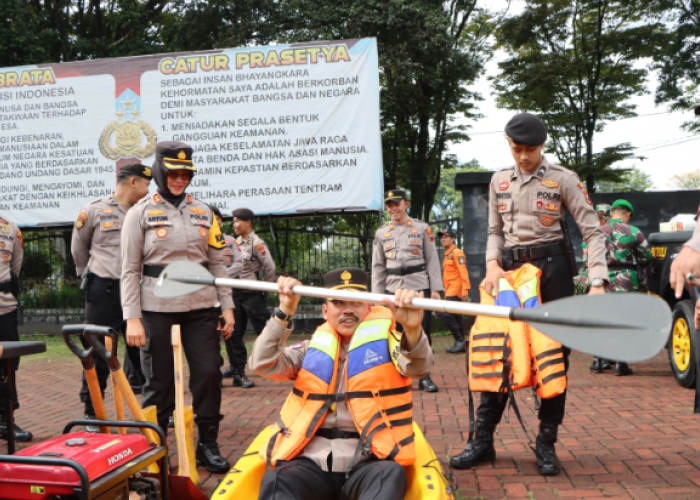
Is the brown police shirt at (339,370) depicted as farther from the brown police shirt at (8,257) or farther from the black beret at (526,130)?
the brown police shirt at (8,257)

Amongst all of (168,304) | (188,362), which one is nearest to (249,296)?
(188,362)

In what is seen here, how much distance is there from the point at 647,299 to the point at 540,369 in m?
1.63

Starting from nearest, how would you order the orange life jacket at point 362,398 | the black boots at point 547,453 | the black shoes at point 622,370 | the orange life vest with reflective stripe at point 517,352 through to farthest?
1. the orange life jacket at point 362,398
2. the orange life vest with reflective stripe at point 517,352
3. the black boots at point 547,453
4. the black shoes at point 622,370

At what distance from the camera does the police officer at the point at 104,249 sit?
523 centimetres

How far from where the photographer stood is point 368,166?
11.9m

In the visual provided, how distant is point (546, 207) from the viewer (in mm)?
4145

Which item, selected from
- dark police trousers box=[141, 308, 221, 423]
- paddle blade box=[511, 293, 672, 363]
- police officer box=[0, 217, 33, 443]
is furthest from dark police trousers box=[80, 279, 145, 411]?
paddle blade box=[511, 293, 672, 363]

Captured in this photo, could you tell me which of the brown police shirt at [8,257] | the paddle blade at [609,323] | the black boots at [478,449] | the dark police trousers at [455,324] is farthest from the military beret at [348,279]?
the dark police trousers at [455,324]

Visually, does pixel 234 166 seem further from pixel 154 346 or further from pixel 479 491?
pixel 479 491

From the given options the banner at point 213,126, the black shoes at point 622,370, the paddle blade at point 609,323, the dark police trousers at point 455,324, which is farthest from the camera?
the banner at point 213,126

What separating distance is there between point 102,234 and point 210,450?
2.21m

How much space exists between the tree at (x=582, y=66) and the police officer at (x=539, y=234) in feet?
48.6

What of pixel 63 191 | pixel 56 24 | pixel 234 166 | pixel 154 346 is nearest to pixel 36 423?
pixel 154 346

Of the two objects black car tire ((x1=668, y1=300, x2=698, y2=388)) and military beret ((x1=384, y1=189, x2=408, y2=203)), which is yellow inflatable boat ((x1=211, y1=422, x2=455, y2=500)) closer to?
military beret ((x1=384, y1=189, x2=408, y2=203))
